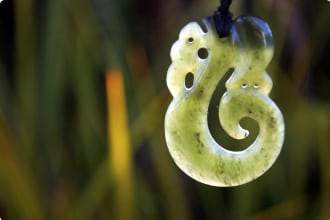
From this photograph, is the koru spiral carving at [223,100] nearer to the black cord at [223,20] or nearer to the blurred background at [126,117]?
the black cord at [223,20]

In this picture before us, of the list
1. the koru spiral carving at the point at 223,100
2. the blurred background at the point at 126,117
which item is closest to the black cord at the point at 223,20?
the koru spiral carving at the point at 223,100

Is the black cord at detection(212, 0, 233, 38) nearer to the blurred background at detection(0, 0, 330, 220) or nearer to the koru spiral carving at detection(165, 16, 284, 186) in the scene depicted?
the koru spiral carving at detection(165, 16, 284, 186)

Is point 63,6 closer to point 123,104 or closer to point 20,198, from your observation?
point 123,104

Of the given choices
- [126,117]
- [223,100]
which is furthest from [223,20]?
[126,117]

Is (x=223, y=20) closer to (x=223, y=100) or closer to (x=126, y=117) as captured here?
(x=223, y=100)

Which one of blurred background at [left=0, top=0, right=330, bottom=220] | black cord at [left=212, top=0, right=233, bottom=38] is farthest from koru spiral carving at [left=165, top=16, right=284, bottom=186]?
blurred background at [left=0, top=0, right=330, bottom=220]

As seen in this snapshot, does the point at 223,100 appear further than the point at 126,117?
No
